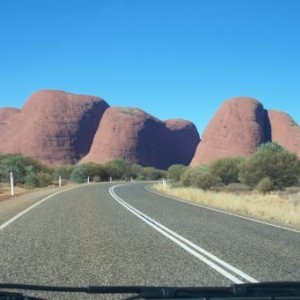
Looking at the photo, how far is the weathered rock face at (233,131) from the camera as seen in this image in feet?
394

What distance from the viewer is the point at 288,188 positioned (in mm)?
46781

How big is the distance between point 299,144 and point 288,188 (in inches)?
3139

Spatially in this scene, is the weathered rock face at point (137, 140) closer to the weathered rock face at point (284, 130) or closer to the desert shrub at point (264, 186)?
the weathered rock face at point (284, 130)

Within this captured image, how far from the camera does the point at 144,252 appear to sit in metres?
10.3

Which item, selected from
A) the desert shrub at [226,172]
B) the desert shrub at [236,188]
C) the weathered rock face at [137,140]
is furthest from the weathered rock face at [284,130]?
the desert shrub at [236,188]

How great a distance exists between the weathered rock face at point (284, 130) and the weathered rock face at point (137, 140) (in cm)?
3007

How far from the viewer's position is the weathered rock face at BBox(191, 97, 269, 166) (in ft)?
394

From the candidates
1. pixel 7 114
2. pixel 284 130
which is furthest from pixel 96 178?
pixel 7 114

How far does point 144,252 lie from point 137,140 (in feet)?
421

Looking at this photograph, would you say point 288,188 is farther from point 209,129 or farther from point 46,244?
point 209,129

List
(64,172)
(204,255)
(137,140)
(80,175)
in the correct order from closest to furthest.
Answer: (204,255)
(80,175)
(64,172)
(137,140)

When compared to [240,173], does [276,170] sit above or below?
above

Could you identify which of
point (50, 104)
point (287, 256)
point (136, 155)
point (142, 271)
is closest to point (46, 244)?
point (142, 271)

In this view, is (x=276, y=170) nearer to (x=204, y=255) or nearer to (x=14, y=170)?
(x=14, y=170)
